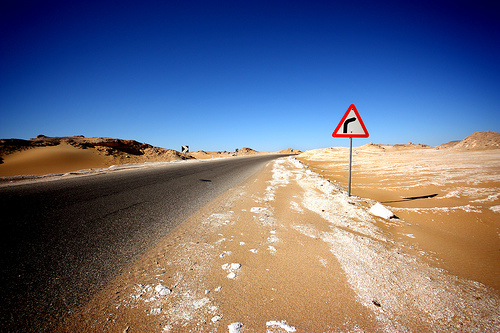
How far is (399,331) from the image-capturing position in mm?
1372

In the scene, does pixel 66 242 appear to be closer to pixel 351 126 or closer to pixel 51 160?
pixel 351 126

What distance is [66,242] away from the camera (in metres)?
2.74

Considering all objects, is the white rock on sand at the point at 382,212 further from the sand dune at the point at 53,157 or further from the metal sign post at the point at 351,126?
the sand dune at the point at 53,157

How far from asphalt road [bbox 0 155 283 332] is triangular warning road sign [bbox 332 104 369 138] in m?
4.02

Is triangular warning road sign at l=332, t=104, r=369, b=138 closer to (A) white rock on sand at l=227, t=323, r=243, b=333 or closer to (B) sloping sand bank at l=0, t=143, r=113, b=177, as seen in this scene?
(A) white rock on sand at l=227, t=323, r=243, b=333

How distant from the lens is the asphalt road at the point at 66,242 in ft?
5.31

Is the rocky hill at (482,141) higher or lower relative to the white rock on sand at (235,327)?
higher

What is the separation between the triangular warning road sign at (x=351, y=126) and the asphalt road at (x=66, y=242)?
13.2 ft

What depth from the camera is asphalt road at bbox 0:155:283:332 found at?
63.7 inches

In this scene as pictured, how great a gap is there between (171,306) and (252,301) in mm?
659

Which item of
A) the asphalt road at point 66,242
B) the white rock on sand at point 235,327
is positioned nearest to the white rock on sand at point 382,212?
the white rock on sand at point 235,327

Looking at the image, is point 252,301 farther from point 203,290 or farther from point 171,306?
point 171,306

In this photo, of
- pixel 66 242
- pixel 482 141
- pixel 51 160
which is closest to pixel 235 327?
pixel 66 242

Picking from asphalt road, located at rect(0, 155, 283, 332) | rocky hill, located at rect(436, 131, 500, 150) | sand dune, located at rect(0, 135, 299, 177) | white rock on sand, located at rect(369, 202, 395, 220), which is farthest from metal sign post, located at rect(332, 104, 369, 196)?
rocky hill, located at rect(436, 131, 500, 150)
